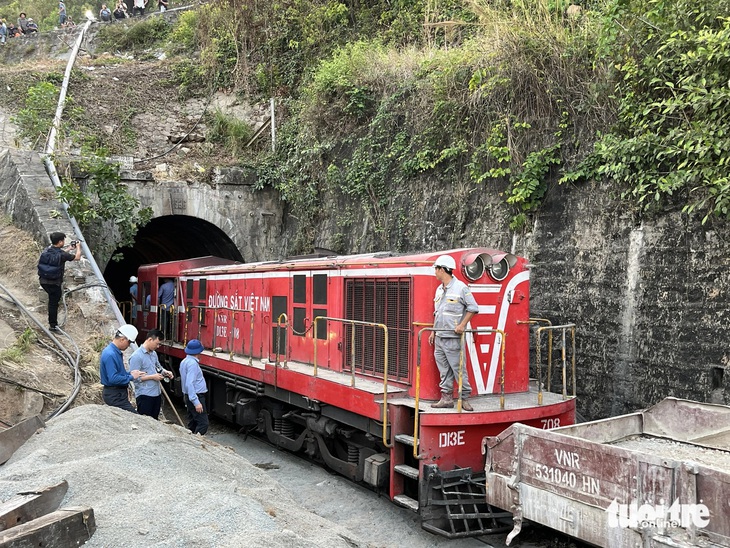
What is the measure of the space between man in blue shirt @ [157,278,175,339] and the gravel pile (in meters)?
7.52

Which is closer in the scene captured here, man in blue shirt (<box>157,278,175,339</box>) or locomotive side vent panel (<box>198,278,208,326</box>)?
locomotive side vent panel (<box>198,278,208,326</box>)

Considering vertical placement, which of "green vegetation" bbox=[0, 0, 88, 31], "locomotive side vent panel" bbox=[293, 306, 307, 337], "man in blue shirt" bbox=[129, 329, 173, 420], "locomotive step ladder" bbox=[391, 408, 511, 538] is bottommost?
"locomotive step ladder" bbox=[391, 408, 511, 538]

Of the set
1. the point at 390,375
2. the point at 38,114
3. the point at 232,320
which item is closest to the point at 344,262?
the point at 390,375

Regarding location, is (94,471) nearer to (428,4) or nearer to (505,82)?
(505,82)

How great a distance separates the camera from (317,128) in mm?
15195

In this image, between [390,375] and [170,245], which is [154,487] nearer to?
[390,375]

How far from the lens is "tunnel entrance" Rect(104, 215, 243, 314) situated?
56.5 feet

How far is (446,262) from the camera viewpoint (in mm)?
6797

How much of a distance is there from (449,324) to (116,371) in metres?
3.73

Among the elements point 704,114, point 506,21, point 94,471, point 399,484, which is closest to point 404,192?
point 506,21

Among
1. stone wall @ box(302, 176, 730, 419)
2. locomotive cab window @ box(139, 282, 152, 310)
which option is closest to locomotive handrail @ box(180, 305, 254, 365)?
locomotive cab window @ box(139, 282, 152, 310)

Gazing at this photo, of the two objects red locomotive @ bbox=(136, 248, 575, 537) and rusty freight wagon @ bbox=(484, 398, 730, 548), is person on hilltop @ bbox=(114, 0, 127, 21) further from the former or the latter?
rusty freight wagon @ bbox=(484, 398, 730, 548)

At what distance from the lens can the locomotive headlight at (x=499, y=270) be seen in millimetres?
7312

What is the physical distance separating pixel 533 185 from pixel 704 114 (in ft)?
8.37
